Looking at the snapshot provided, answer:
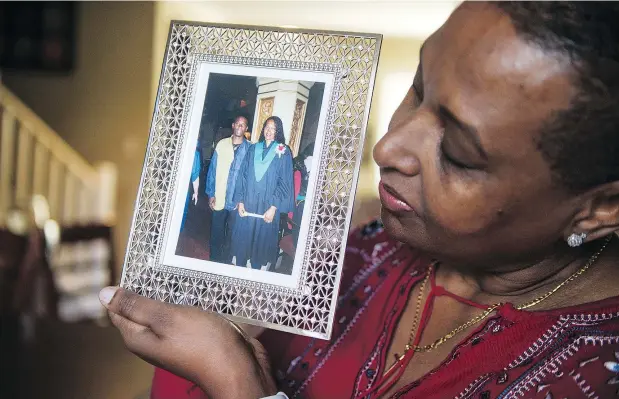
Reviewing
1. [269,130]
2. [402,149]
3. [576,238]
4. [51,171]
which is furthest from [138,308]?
[51,171]

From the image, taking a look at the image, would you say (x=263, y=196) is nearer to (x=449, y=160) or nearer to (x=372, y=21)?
(x=449, y=160)

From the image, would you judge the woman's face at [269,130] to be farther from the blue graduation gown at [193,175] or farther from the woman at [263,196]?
the blue graduation gown at [193,175]

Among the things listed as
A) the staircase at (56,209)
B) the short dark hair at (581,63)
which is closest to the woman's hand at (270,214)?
the short dark hair at (581,63)

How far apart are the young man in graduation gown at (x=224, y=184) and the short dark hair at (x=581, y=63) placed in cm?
37

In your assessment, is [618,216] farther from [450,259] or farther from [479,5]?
[479,5]

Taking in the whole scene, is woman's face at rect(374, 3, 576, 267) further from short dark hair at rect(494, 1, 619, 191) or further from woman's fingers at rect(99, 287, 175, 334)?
woman's fingers at rect(99, 287, 175, 334)

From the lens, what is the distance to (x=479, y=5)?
0.62 metres

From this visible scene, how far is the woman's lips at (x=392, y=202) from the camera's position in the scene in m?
0.71

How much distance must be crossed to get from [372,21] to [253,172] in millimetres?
2584

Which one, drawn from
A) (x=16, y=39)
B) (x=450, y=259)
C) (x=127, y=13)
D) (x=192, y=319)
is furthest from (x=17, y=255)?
(x=450, y=259)

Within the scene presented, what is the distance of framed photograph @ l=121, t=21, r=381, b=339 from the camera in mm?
754

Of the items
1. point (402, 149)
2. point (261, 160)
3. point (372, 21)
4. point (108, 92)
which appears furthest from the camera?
point (108, 92)

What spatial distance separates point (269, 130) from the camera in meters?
0.78

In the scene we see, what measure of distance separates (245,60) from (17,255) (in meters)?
2.56
